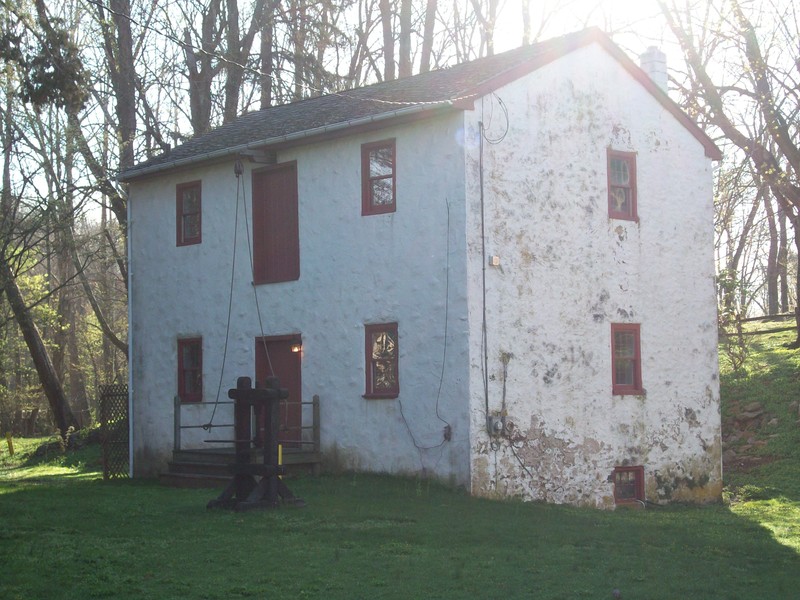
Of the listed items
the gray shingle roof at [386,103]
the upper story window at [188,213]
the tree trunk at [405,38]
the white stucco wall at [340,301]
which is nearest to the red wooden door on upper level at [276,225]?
the white stucco wall at [340,301]

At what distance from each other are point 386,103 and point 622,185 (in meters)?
4.75

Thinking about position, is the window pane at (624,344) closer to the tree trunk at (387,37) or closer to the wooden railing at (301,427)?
the wooden railing at (301,427)

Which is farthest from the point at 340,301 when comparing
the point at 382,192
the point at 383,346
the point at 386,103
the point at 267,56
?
the point at 267,56

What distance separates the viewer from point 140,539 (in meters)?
13.7

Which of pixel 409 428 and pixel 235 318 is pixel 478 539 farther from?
pixel 235 318

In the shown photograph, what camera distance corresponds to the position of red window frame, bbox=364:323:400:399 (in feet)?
64.1

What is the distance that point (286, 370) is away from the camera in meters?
21.5

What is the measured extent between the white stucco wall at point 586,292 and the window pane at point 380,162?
1840 mm

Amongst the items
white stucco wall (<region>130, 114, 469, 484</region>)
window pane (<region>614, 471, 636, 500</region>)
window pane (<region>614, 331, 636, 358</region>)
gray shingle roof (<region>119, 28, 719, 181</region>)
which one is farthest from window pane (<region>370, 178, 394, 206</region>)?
window pane (<region>614, 471, 636, 500</region>)

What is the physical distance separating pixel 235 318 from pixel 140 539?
9.14 metres

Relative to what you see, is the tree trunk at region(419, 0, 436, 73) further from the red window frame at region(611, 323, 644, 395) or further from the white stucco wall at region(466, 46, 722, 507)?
the red window frame at region(611, 323, 644, 395)

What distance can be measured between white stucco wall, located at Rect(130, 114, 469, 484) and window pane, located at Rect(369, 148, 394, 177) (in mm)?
255

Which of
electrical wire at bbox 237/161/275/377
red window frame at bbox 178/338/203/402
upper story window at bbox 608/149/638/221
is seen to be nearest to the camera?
upper story window at bbox 608/149/638/221

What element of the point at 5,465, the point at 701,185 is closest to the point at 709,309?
the point at 701,185
